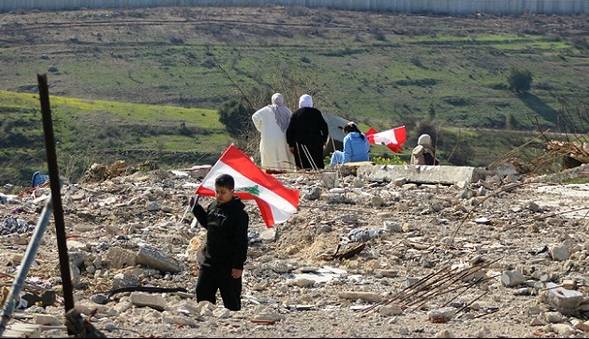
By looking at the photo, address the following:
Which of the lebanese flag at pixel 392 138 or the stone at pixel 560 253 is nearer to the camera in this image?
the stone at pixel 560 253

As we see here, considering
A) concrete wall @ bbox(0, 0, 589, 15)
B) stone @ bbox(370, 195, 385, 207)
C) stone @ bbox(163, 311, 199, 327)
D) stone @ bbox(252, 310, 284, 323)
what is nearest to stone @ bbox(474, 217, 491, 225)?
stone @ bbox(370, 195, 385, 207)

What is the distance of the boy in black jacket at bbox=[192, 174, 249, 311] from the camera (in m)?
10.5

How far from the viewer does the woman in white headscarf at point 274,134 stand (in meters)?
19.7

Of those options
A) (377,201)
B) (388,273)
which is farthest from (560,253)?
(377,201)

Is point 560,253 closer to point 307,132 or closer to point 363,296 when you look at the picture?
point 363,296

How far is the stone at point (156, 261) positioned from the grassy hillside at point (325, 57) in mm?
40503

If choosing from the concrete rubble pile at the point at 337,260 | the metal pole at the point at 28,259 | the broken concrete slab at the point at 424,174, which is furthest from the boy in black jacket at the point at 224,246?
the broken concrete slab at the point at 424,174

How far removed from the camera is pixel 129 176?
20.1 m

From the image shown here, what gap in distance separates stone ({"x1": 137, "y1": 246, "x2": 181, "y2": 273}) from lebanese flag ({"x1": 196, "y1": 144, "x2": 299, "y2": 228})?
64 cm

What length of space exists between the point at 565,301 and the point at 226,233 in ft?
7.76

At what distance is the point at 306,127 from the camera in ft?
63.5

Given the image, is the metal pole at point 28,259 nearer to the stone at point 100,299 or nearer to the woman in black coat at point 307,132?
the stone at point 100,299

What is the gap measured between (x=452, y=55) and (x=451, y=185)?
5406cm

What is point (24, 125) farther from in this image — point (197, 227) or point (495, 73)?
point (197, 227)
